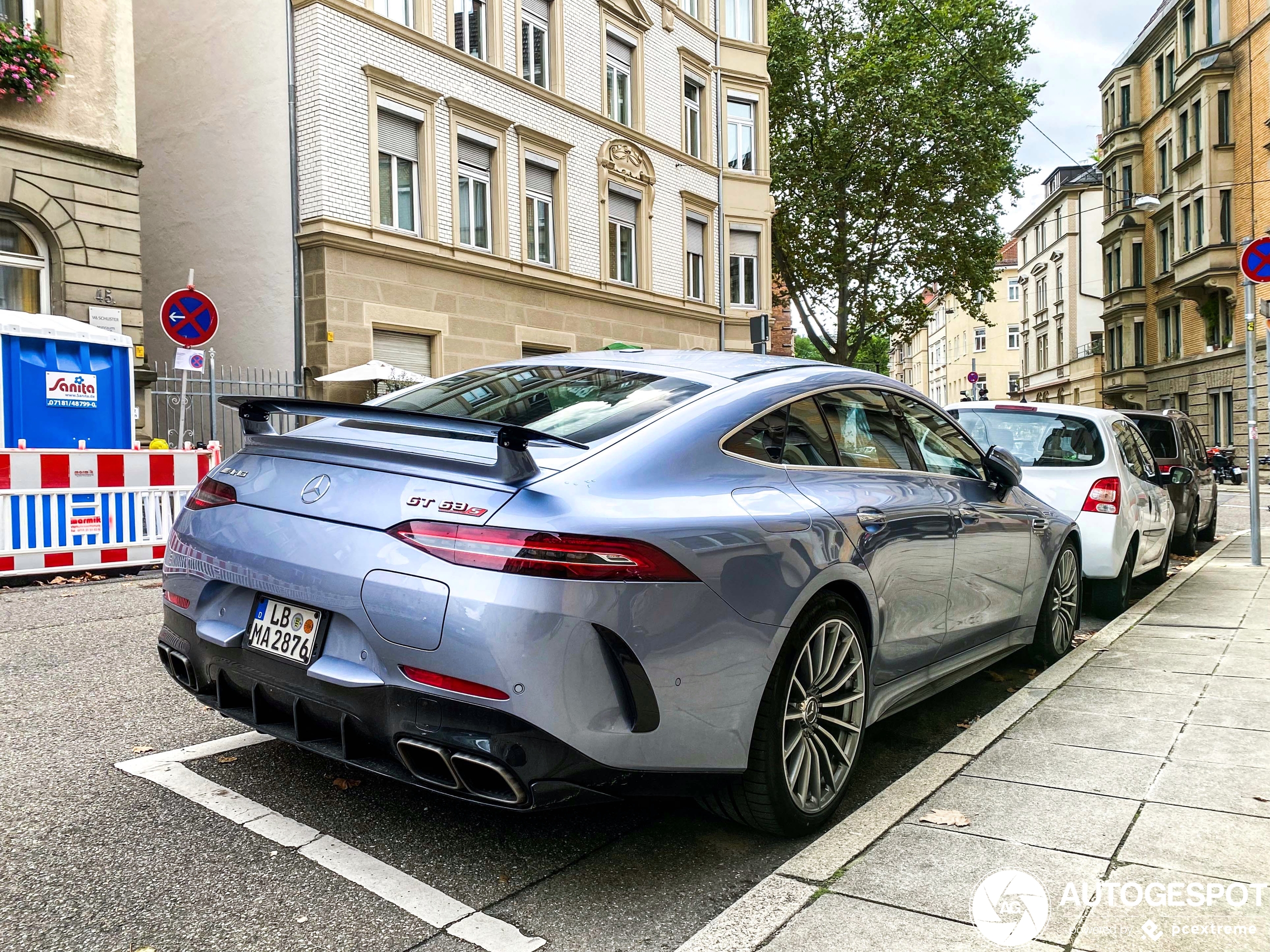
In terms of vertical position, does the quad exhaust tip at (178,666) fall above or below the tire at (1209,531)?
above

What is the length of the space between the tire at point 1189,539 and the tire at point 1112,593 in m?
4.71

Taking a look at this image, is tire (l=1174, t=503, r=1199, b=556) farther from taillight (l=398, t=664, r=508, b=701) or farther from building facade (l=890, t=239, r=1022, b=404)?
building facade (l=890, t=239, r=1022, b=404)

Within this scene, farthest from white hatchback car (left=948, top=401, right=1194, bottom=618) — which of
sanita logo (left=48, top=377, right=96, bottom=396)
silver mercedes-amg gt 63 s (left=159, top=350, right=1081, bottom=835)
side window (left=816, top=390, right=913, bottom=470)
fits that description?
sanita logo (left=48, top=377, right=96, bottom=396)

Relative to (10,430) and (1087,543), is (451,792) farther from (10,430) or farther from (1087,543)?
(10,430)

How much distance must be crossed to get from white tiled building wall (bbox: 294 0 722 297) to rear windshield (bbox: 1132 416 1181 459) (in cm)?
1140

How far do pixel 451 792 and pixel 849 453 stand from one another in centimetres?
Result: 189

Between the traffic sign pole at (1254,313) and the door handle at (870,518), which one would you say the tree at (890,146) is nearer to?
the traffic sign pole at (1254,313)

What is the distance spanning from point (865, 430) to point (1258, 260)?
8.52 meters

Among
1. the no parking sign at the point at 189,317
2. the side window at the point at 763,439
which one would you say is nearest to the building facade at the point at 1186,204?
the no parking sign at the point at 189,317

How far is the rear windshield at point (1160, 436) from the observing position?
37.8ft

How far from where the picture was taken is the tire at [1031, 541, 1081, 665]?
5555 millimetres

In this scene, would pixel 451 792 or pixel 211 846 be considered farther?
pixel 211 846

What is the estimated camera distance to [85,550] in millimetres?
9297

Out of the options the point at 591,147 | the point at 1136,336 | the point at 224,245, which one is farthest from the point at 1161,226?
the point at 224,245
